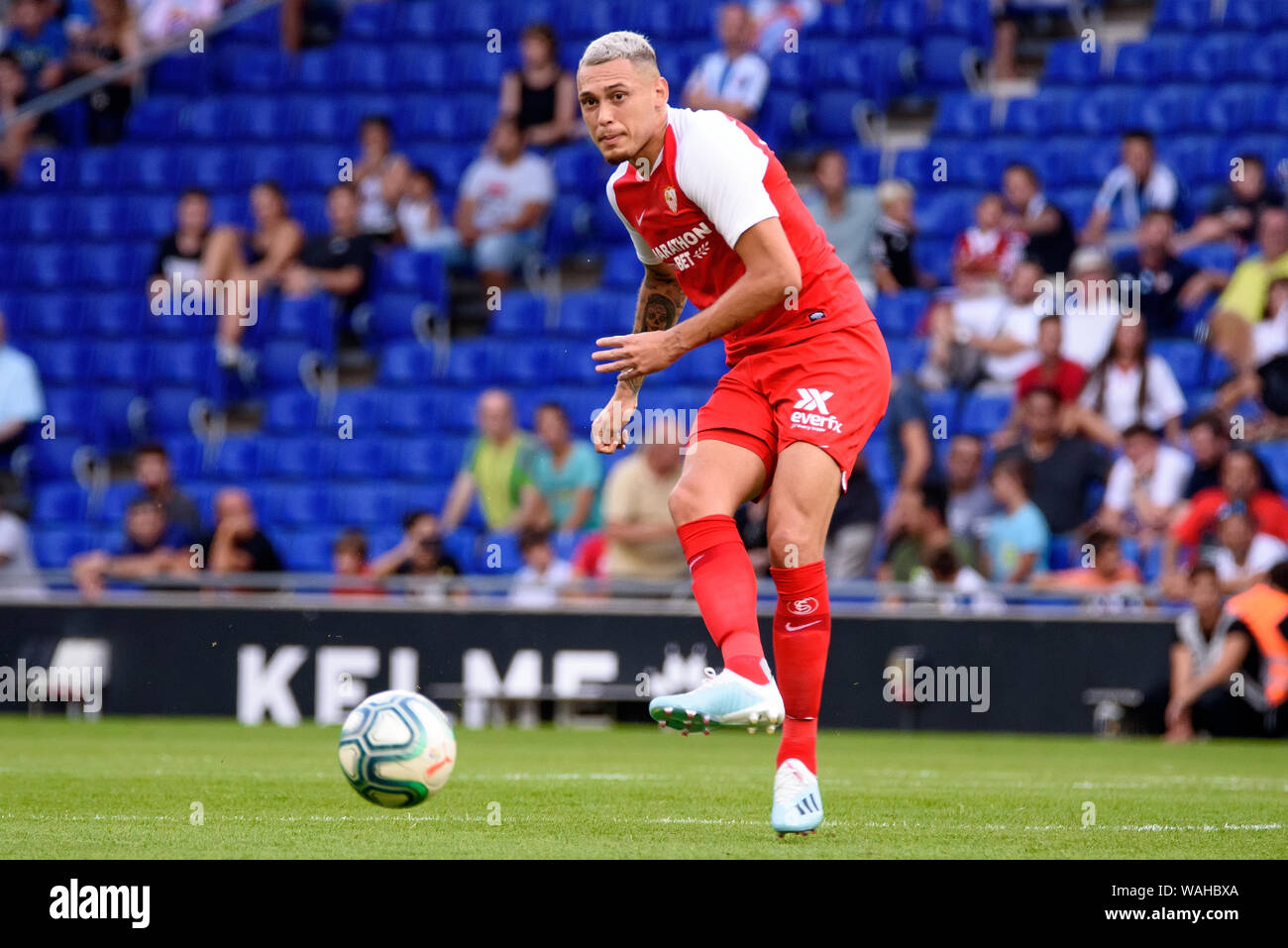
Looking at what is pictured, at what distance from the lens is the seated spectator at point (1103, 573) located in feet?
37.8

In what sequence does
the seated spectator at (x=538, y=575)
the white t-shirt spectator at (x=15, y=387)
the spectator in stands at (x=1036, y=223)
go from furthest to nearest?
the white t-shirt spectator at (x=15, y=387), the spectator in stands at (x=1036, y=223), the seated spectator at (x=538, y=575)

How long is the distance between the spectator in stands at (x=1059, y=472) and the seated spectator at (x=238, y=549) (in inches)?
188

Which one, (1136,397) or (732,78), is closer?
(1136,397)

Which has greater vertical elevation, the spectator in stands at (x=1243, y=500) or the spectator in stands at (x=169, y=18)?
the spectator in stands at (x=169, y=18)

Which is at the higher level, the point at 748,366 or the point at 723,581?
the point at 748,366

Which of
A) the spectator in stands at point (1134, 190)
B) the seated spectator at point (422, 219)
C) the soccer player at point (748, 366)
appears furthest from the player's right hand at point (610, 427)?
the seated spectator at point (422, 219)

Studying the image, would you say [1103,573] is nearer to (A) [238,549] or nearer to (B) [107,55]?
(A) [238,549]

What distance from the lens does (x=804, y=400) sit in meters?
5.76

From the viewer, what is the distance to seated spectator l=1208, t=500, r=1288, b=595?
11.1 meters

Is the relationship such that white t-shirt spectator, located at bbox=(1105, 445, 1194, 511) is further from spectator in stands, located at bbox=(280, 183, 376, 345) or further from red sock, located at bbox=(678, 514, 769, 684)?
red sock, located at bbox=(678, 514, 769, 684)

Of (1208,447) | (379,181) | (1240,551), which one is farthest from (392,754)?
(379,181)

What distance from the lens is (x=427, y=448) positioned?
47.4 feet

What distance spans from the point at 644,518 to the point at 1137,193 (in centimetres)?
449

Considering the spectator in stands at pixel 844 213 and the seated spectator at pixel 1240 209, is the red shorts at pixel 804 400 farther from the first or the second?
the seated spectator at pixel 1240 209
